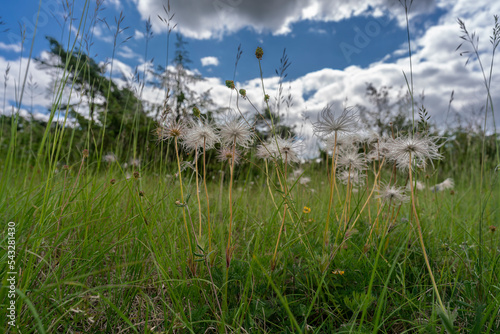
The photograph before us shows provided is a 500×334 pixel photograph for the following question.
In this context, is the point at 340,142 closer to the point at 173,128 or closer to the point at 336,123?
the point at 336,123

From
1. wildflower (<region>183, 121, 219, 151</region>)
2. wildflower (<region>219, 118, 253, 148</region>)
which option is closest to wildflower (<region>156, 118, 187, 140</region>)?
wildflower (<region>183, 121, 219, 151</region>)

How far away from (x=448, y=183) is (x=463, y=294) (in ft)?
9.44

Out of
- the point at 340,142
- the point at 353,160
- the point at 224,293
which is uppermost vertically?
the point at 340,142

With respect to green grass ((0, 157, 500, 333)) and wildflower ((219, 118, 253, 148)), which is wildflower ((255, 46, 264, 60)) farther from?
green grass ((0, 157, 500, 333))

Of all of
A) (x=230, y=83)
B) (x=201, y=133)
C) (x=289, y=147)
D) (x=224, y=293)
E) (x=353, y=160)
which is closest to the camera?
(x=224, y=293)

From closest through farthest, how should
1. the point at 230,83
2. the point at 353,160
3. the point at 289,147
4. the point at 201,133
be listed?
1. the point at 230,83
2. the point at 201,133
3. the point at 289,147
4. the point at 353,160

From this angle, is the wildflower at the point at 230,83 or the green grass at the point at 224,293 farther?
the wildflower at the point at 230,83

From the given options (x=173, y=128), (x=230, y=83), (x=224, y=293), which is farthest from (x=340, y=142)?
(x=224, y=293)

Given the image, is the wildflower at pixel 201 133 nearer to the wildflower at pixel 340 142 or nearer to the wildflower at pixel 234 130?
the wildflower at pixel 234 130

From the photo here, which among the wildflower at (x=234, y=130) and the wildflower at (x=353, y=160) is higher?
the wildflower at (x=234, y=130)

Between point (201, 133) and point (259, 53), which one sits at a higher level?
point (259, 53)

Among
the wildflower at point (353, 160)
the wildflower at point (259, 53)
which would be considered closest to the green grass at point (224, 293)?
the wildflower at point (353, 160)

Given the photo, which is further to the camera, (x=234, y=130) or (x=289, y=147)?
(x=289, y=147)

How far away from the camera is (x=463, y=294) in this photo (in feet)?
5.02
